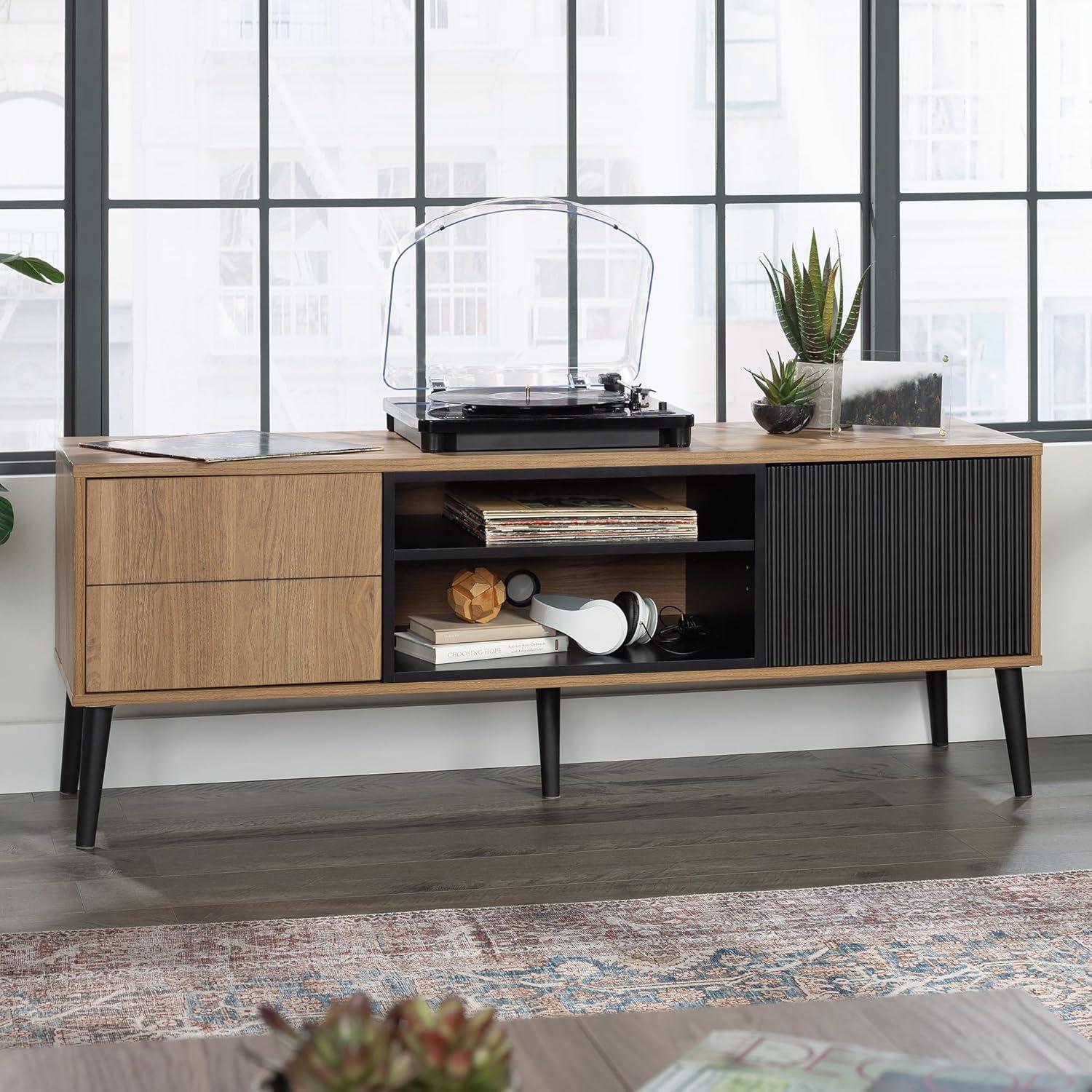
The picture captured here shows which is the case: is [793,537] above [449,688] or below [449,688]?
above

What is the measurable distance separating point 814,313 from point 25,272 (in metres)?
1.48

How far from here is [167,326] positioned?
304cm

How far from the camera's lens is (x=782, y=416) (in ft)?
9.64

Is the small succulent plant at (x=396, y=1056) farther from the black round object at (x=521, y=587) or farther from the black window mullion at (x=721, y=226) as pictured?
the black window mullion at (x=721, y=226)

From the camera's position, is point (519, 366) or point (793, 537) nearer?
point (793, 537)

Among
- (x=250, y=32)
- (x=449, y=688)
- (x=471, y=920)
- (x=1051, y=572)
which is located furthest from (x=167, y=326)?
(x=1051, y=572)

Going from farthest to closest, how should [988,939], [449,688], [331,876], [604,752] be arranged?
[604,752] < [449,688] < [331,876] < [988,939]

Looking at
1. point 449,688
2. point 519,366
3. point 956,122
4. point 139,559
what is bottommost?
point 449,688

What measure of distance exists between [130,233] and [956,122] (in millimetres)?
1775

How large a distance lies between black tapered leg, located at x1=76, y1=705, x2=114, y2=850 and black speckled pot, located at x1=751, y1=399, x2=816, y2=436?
1.33 m

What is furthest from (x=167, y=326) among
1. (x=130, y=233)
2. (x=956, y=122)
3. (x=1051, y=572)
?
(x=1051, y=572)

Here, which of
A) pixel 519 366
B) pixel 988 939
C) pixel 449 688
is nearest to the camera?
pixel 988 939

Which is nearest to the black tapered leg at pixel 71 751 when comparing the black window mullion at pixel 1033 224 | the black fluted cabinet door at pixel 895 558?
the black fluted cabinet door at pixel 895 558

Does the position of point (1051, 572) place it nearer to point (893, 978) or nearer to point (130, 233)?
point (893, 978)
